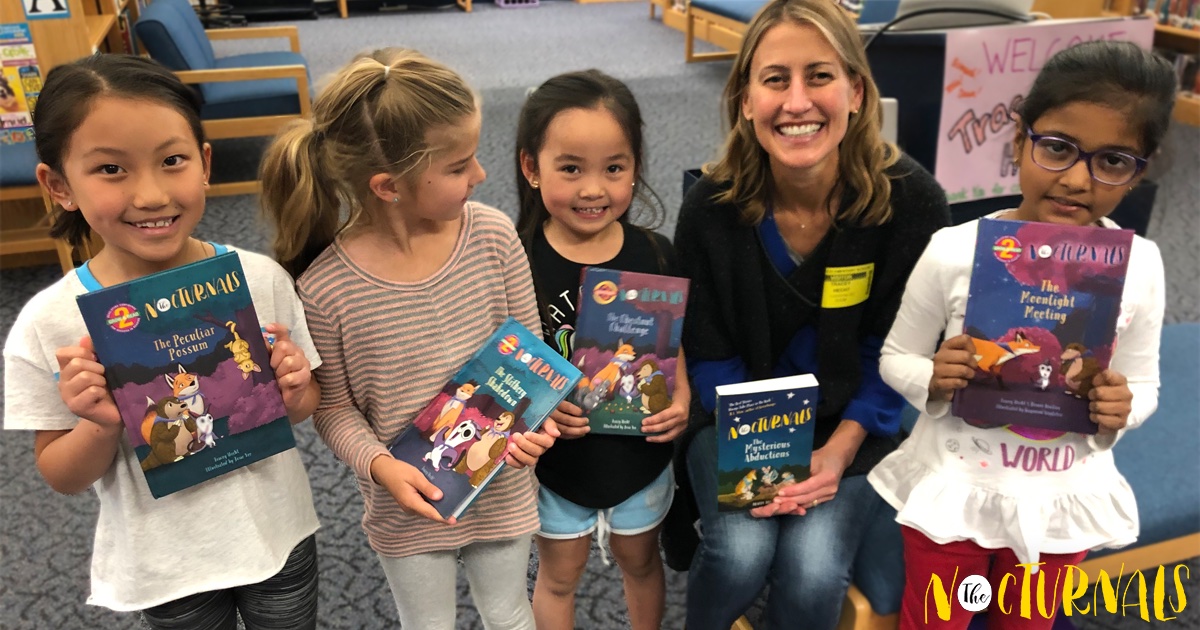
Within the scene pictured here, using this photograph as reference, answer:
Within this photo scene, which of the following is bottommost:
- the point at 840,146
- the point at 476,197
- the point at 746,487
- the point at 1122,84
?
the point at 476,197

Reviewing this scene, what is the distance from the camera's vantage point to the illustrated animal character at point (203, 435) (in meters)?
1.01

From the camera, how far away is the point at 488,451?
114 centimetres

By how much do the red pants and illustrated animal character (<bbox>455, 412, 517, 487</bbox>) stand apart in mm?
629

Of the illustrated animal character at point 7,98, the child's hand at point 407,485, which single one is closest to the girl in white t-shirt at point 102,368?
the child's hand at point 407,485

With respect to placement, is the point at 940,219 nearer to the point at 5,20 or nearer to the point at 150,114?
the point at 150,114

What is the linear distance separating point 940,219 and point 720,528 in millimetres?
635

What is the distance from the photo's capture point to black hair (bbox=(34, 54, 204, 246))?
947 mm

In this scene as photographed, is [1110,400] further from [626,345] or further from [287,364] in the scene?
[287,364]

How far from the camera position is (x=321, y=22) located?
7.80 meters

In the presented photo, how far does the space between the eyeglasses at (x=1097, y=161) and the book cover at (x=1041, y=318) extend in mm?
107

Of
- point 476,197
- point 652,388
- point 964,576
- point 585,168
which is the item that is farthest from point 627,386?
point 476,197

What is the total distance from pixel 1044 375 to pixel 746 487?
0.46 metres

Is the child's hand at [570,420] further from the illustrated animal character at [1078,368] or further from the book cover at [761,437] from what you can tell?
the illustrated animal character at [1078,368]

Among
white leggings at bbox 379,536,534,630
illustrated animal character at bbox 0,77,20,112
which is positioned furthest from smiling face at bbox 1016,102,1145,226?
illustrated animal character at bbox 0,77,20,112
